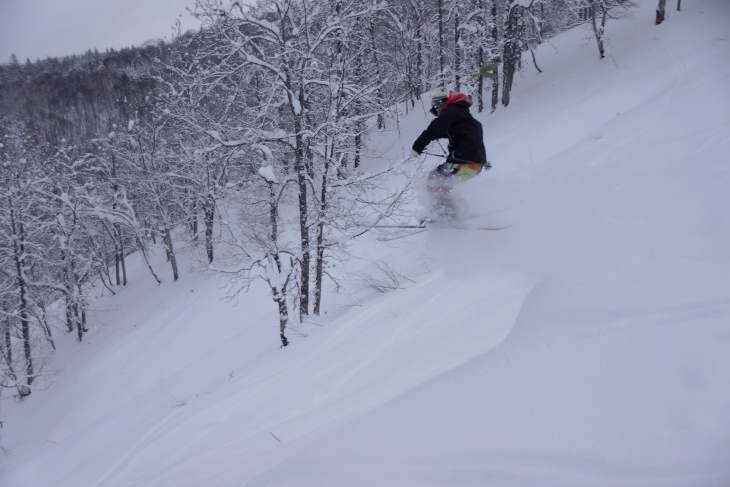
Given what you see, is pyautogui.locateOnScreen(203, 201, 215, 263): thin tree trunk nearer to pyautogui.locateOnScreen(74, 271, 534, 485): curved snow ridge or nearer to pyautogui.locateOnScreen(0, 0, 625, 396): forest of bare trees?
pyautogui.locateOnScreen(0, 0, 625, 396): forest of bare trees

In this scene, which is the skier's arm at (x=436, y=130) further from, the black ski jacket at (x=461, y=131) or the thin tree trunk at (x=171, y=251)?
the thin tree trunk at (x=171, y=251)

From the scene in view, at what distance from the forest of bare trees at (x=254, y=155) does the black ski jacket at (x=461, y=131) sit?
360cm

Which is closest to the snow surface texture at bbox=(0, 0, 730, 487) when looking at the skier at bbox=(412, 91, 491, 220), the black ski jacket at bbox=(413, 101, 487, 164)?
the skier at bbox=(412, 91, 491, 220)

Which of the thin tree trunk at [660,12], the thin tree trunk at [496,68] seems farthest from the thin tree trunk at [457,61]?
the thin tree trunk at [660,12]

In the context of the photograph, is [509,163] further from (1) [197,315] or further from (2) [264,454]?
A: (1) [197,315]

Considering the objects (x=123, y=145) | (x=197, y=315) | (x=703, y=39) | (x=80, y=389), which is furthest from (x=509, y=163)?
(x=123, y=145)

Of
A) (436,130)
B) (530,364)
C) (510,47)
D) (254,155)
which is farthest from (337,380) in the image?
(510,47)

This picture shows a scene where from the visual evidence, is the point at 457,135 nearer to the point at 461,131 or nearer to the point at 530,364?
the point at 461,131

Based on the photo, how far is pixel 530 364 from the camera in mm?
2449

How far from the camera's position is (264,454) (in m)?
2.96

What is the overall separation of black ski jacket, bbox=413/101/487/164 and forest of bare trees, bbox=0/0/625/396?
11.8ft

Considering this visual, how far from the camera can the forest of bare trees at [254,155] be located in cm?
975

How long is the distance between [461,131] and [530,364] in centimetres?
476

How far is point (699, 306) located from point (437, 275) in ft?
11.6
